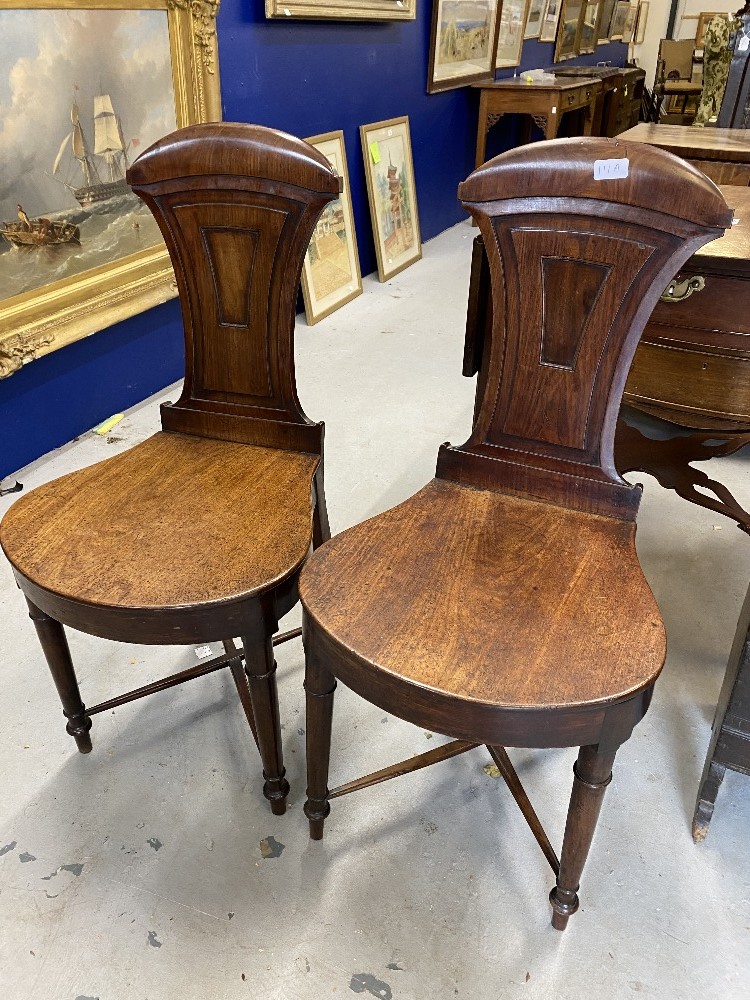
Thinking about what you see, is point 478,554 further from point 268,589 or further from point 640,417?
point 640,417

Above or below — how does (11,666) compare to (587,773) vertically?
below

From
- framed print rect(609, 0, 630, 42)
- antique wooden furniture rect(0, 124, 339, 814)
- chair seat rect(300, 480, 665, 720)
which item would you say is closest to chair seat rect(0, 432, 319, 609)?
antique wooden furniture rect(0, 124, 339, 814)

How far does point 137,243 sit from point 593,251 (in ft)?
6.49

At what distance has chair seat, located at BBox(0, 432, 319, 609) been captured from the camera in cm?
110

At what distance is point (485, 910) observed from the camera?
4.09 feet

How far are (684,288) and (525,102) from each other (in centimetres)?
443

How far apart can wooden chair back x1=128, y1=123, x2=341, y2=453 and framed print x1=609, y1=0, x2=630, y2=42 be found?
8.82m

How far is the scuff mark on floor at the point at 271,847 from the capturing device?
4.34 feet

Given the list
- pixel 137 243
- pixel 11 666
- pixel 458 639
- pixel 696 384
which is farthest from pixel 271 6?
pixel 458 639

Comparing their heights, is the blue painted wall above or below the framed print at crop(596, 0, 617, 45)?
below

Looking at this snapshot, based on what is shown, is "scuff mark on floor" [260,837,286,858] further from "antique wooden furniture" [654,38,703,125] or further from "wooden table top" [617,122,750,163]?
"antique wooden furniture" [654,38,703,125]

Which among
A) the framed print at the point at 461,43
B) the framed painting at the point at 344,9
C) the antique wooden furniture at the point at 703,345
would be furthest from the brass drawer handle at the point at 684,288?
the framed print at the point at 461,43

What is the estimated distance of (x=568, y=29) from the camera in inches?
280

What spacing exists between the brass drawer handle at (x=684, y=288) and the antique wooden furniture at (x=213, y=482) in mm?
712
